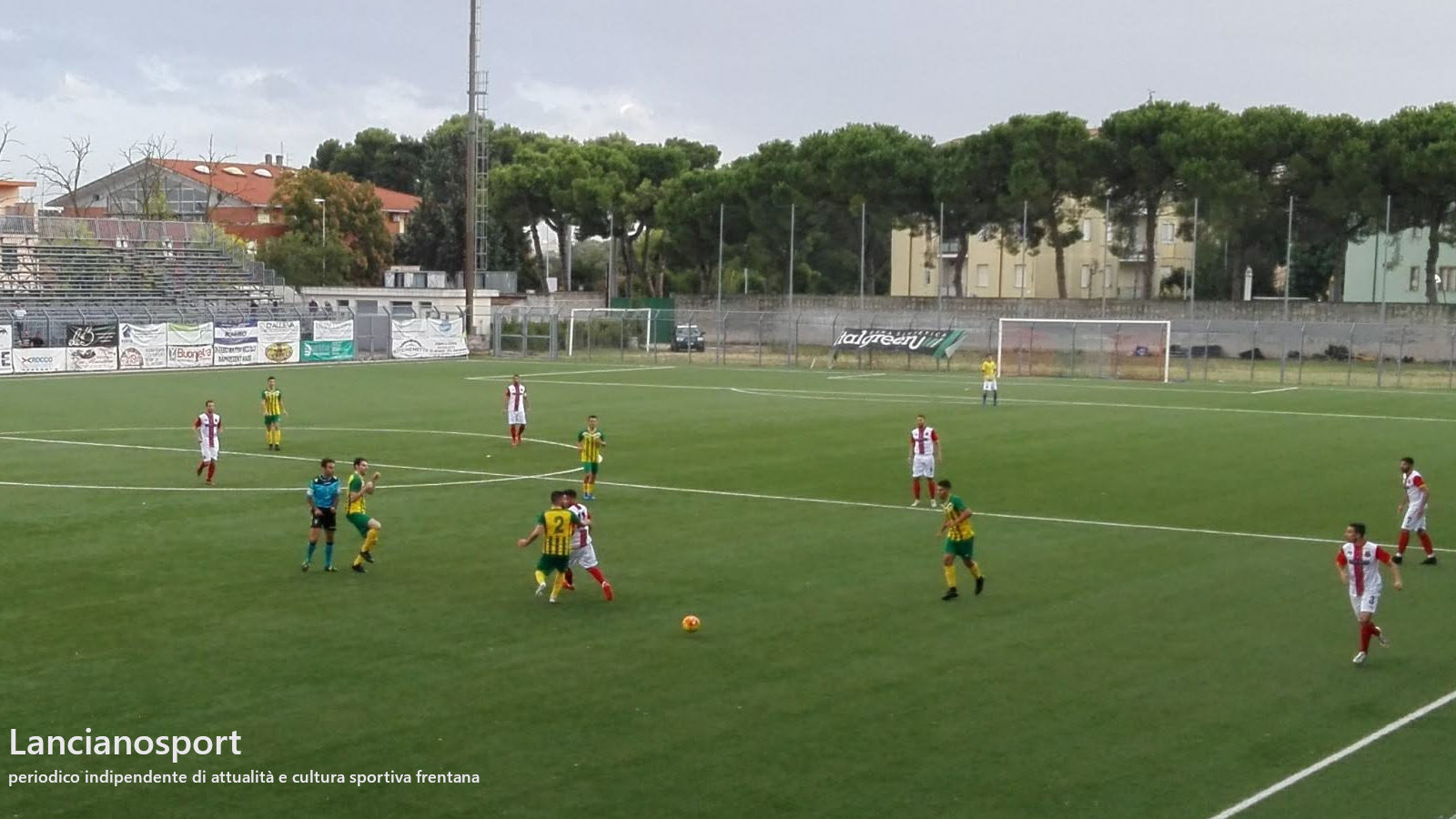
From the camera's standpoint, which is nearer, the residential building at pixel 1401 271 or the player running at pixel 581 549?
the player running at pixel 581 549

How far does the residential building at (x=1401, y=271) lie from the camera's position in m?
79.0

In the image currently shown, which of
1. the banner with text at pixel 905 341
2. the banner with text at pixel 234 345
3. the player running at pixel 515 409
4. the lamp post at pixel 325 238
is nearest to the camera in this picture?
the player running at pixel 515 409

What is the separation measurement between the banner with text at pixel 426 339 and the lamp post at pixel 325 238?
84.4 feet

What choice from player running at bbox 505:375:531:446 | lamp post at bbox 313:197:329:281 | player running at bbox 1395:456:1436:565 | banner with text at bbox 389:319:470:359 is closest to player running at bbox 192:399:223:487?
player running at bbox 505:375:531:446

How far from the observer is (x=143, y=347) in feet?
220

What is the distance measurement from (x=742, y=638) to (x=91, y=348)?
181 feet

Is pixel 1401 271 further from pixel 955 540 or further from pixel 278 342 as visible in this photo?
pixel 955 540

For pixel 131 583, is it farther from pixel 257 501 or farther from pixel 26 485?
pixel 26 485

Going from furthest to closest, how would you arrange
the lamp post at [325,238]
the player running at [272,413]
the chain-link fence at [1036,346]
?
the lamp post at [325,238] < the chain-link fence at [1036,346] < the player running at [272,413]

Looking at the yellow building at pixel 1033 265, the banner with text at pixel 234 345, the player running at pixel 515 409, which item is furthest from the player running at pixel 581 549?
the yellow building at pixel 1033 265

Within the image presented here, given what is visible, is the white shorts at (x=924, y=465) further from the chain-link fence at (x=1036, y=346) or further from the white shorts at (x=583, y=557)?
the chain-link fence at (x=1036, y=346)

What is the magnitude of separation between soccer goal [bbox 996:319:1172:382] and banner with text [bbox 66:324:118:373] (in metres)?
38.0

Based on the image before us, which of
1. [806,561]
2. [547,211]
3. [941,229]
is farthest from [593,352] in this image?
[806,561]

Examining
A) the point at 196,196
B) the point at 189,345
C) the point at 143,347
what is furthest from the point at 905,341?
the point at 196,196
